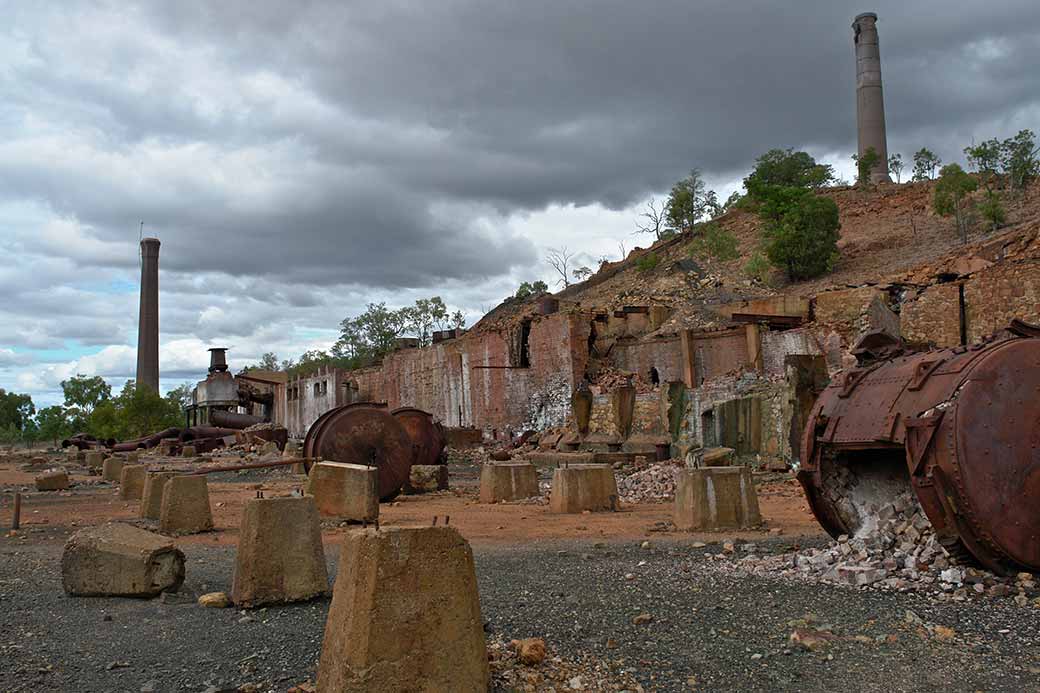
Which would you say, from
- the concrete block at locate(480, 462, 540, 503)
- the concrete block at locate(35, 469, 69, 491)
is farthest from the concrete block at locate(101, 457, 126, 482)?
the concrete block at locate(480, 462, 540, 503)

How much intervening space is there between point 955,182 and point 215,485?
33268mm

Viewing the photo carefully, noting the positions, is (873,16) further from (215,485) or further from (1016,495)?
(1016,495)

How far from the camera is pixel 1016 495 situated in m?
5.58

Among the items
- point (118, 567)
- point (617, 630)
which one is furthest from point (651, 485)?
point (118, 567)

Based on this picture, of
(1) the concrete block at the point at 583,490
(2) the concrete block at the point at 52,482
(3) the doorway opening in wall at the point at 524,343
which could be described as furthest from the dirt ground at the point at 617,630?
(3) the doorway opening in wall at the point at 524,343

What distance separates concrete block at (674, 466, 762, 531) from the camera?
9.24 meters

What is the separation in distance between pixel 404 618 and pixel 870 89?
53.1 m

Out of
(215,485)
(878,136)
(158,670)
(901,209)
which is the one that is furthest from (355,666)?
(878,136)

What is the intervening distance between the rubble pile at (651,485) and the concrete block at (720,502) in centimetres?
318

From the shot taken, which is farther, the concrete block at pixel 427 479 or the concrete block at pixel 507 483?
the concrete block at pixel 427 479

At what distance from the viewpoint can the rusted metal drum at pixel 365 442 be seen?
1430cm

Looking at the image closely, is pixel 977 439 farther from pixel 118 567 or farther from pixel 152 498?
pixel 152 498

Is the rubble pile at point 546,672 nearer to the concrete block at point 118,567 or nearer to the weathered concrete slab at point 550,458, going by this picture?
the concrete block at point 118,567

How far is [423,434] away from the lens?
18.5 metres
